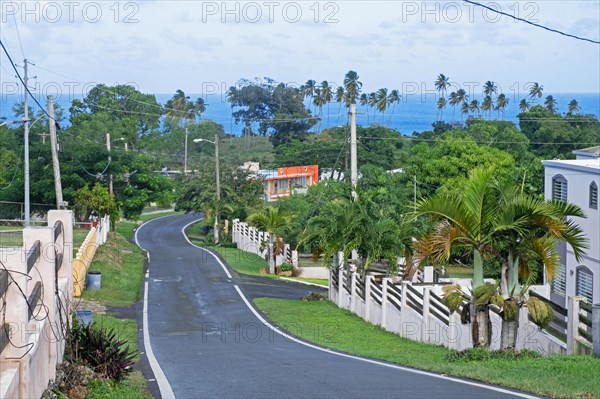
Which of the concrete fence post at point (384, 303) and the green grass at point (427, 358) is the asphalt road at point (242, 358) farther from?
the concrete fence post at point (384, 303)

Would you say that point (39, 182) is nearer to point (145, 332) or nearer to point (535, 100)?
point (145, 332)

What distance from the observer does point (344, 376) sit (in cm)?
Result: 1267

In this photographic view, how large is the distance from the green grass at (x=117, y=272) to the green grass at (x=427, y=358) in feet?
15.2

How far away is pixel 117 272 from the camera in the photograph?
34.9 metres

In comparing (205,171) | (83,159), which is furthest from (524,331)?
(205,171)

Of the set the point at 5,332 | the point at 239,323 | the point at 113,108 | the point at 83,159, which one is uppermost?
the point at 113,108

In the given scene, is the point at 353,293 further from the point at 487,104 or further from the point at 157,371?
the point at 487,104

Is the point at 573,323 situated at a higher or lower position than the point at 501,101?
lower

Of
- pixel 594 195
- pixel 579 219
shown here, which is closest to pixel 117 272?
pixel 579 219

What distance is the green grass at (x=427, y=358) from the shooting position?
1152 cm

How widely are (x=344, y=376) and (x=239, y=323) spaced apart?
37.7ft

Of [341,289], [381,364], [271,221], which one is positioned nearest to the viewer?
[381,364]

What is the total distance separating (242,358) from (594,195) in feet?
40.3

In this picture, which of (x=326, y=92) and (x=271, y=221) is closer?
(x=271, y=221)
